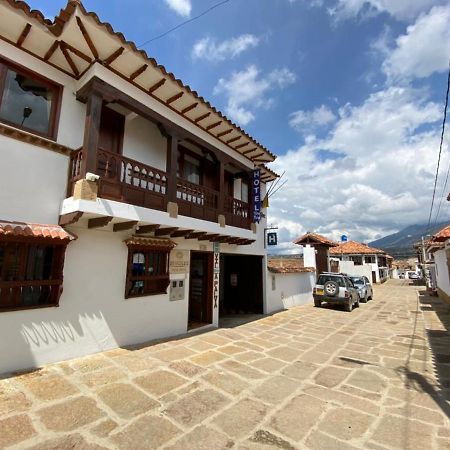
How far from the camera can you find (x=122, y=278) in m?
6.60

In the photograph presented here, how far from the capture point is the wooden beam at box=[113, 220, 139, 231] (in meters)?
6.20

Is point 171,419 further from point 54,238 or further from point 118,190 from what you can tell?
point 118,190

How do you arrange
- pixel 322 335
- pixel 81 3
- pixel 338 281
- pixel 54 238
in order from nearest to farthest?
pixel 81 3 < pixel 54 238 < pixel 322 335 < pixel 338 281

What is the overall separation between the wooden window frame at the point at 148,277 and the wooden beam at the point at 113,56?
4085mm

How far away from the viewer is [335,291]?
14.0m

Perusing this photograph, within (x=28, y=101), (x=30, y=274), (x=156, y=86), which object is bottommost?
(x=30, y=274)

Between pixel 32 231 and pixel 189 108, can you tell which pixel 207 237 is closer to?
pixel 189 108

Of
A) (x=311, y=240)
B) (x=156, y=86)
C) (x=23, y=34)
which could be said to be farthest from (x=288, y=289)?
(x=23, y=34)

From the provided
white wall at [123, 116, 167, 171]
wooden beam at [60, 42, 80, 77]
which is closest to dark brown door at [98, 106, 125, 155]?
white wall at [123, 116, 167, 171]

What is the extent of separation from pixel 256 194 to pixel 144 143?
4.83 metres

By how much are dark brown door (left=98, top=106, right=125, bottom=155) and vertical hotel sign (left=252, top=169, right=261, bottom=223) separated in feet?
17.8

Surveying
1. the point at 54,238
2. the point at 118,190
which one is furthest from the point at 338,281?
the point at 54,238

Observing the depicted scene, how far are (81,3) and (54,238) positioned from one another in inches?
161

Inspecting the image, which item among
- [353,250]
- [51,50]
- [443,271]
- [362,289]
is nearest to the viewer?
[51,50]
